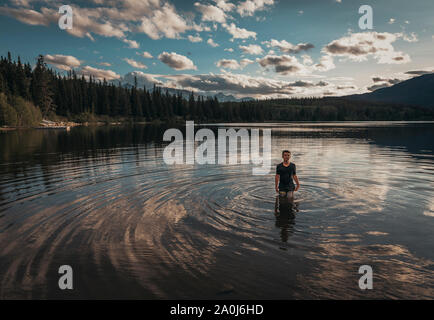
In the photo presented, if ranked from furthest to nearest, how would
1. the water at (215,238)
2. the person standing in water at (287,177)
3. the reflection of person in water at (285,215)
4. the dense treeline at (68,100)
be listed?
1. the dense treeline at (68,100)
2. the person standing in water at (287,177)
3. the reflection of person in water at (285,215)
4. the water at (215,238)

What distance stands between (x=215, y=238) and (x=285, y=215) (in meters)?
3.22

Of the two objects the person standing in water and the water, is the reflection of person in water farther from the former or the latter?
the person standing in water

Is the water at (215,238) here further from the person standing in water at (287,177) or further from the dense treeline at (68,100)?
the dense treeline at (68,100)

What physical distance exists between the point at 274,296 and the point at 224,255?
6.25 feet

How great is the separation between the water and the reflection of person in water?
7 cm

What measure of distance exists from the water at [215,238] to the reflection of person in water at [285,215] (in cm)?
7

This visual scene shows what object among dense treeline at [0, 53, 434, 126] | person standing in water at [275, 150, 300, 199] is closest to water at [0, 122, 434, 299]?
person standing in water at [275, 150, 300, 199]

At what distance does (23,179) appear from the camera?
637 inches

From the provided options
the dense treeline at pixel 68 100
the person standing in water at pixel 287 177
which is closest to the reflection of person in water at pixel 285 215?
the person standing in water at pixel 287 177

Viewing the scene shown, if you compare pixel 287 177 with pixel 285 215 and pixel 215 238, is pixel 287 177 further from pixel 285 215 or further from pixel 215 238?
pixel 215 238

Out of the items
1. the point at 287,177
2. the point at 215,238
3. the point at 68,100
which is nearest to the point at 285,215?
the point at 287,177

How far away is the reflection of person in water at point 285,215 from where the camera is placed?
8445mm

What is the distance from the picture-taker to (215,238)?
26.2 ft
